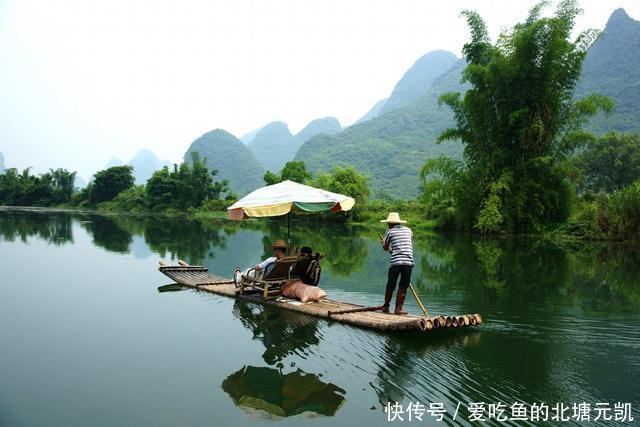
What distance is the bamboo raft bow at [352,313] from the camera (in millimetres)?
6910

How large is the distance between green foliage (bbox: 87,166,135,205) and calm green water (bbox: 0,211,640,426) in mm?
58305

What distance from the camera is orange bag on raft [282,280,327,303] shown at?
9.00 meters

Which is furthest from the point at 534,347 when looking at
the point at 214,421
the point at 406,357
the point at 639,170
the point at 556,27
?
the point at 639,170

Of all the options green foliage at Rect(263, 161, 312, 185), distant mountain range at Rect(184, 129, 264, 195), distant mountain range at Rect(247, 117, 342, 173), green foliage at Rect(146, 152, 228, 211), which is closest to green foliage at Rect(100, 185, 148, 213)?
green foliage at Rect(146, 152, 228, 211)

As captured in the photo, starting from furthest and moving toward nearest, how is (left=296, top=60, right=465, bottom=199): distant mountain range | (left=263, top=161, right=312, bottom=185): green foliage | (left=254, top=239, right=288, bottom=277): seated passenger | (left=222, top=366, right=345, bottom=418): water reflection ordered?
1. (left=296, top=60, right=465, bottom=199): distant mountain range
2. (left=263, top=161, right=312, bottom=185): green foliage
3. (left=254, top=239, right=288, bottom=277): seated passenger
4. (left=222, top=366, right=345, bottom=418): water reflection

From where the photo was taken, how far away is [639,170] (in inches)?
1674

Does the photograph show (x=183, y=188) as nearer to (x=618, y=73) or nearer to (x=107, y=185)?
(x=107, y=185)

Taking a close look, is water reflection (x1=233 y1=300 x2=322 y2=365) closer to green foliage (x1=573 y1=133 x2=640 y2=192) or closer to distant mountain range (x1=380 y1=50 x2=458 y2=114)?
green foliage (x1=573 y1=133 x2=640 y2=192)

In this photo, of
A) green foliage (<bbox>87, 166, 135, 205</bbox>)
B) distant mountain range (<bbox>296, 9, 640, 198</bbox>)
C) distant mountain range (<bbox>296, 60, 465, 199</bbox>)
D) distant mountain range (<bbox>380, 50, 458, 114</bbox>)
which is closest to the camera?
green foliage (<bbox>87, 166, 135, 205</bbox>)

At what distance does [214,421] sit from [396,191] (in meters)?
70.5

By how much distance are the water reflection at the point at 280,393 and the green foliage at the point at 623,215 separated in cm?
2272

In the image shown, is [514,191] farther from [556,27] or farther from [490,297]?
[490,297]

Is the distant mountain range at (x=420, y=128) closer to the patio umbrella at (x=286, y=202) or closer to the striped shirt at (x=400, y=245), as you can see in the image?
the patio umbrella at (x=286, y=202)

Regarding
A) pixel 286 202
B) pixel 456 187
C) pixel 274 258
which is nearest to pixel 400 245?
pixel 286 202
